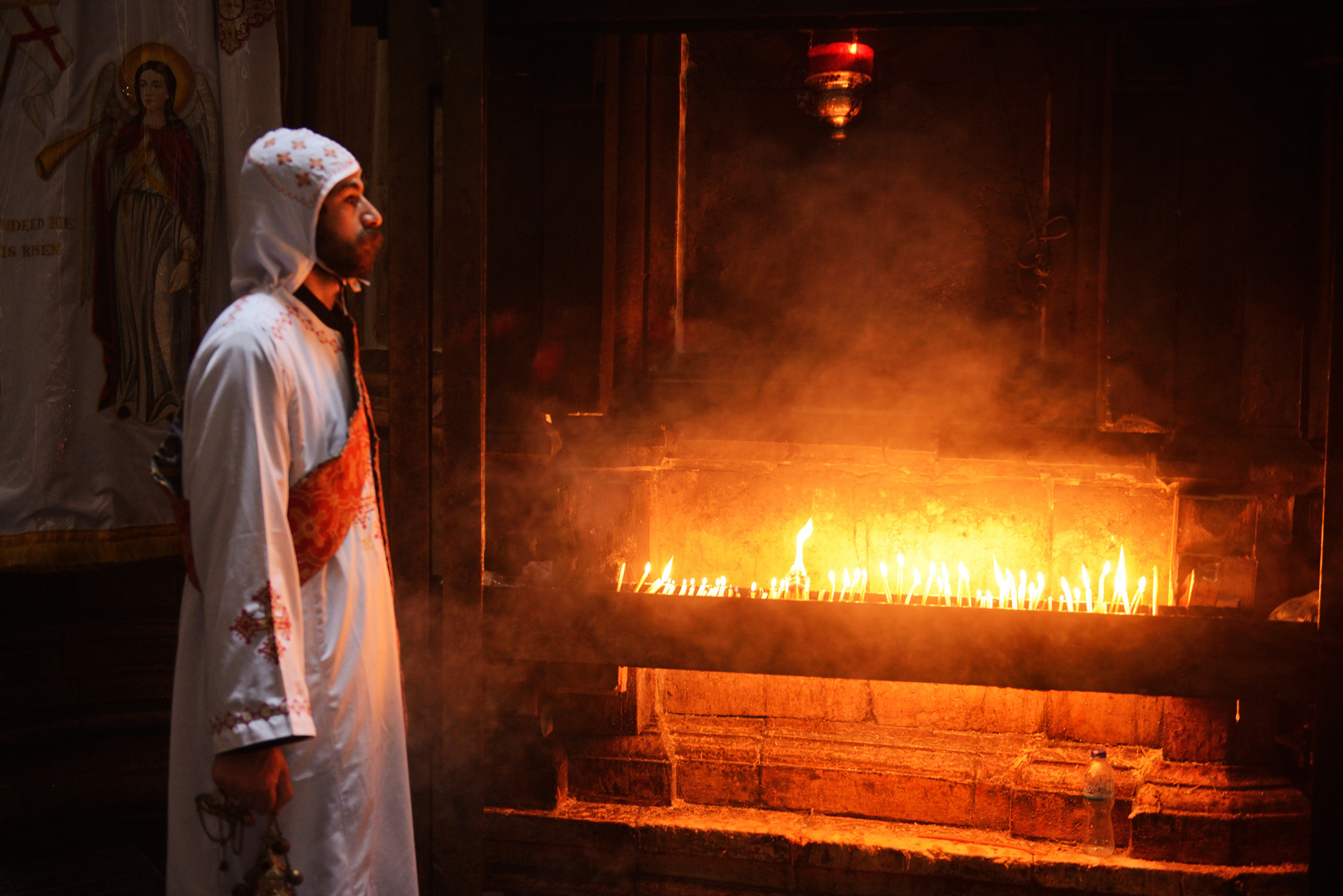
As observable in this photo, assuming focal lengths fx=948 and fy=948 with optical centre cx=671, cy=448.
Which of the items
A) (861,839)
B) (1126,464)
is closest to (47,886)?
(861,839)

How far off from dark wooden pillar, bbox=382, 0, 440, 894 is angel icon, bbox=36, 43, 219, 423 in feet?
5.42

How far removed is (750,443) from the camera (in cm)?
481

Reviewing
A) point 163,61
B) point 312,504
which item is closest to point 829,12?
point 312,504

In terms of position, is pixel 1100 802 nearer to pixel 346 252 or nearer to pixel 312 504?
pixel 312 504

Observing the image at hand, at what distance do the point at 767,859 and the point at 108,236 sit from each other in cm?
408

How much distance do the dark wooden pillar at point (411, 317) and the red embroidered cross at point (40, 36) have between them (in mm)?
2092

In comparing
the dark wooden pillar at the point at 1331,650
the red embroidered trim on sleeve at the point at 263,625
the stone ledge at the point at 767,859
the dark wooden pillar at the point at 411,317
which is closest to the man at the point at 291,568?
the red embroidered trim on sleeve at the point at 263,625

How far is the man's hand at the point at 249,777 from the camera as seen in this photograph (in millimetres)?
2068

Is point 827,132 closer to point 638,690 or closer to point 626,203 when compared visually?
point 626,203

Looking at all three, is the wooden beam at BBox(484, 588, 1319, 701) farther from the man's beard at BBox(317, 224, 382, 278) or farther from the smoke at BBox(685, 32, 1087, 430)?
the smoke at BBox(685, 32, 1087, 430)

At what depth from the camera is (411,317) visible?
3.20 m

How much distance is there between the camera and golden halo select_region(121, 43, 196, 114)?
4.25 metres

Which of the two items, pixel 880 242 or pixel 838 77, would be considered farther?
pixel 880 242

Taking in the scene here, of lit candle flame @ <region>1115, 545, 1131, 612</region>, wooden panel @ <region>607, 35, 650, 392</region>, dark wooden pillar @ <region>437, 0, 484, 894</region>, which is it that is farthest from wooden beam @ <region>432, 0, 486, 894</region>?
lit candle flame @ <region>1115, 545, 1131, 612</region>
